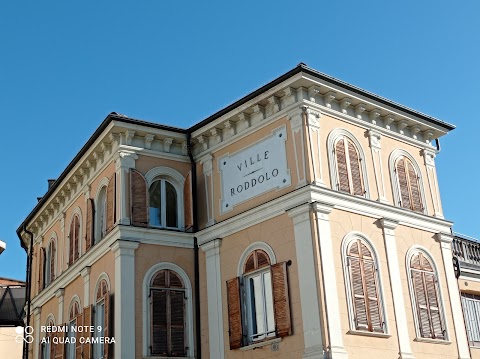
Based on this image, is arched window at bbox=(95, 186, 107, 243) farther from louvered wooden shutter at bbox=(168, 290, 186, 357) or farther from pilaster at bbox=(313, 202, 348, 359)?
pilaster at bbox=(313, 202, 348, 359)

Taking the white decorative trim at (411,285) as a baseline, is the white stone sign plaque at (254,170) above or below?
above

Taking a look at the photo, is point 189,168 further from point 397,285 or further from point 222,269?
point 397,285

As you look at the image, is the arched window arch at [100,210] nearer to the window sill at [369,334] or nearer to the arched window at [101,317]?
the arched window at [101,317]

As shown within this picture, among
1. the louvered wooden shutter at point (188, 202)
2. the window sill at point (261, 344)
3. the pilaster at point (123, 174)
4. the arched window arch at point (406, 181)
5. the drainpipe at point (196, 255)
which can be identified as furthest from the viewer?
the louvered wooden shutter at point (188, 202)

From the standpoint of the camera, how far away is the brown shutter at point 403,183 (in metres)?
Answer: 19.6

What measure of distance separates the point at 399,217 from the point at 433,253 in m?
1.59

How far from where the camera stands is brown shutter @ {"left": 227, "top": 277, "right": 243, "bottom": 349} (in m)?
17.8

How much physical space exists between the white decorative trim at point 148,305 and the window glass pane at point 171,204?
1.34 m

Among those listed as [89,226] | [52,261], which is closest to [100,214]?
[89,226]

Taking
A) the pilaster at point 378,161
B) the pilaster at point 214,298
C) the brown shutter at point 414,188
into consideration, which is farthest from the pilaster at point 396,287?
the pilaster at point 214,298

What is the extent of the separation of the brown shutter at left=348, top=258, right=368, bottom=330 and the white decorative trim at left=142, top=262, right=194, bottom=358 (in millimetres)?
4626

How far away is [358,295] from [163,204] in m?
6.18

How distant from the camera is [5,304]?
31688mm

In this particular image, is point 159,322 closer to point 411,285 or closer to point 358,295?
point 358,295
